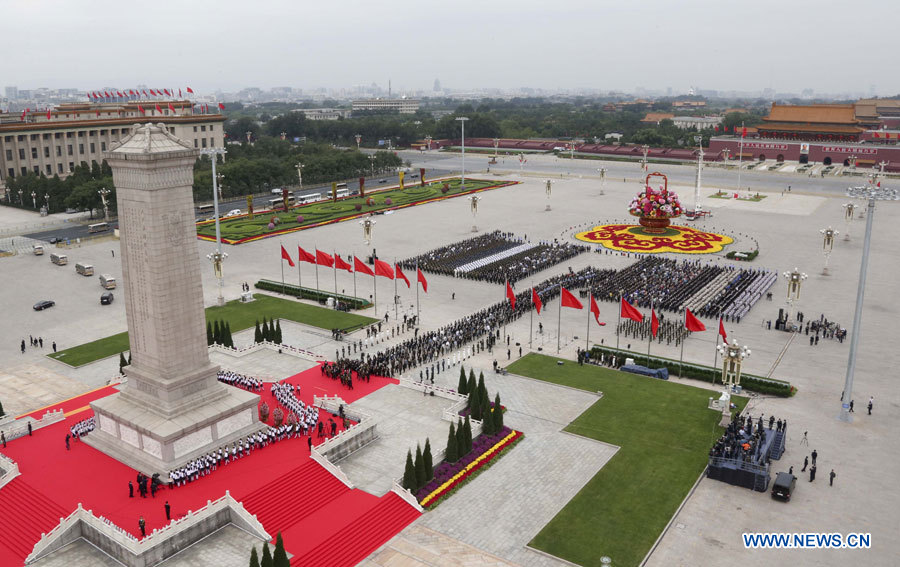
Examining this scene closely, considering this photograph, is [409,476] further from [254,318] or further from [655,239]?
[655,239]

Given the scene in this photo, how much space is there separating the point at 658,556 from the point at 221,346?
29332mm

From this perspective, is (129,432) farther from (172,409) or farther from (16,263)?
(16,263)

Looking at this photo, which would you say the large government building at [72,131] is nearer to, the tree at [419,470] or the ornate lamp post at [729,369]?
the tree at [419,470]

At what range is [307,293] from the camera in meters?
55.4

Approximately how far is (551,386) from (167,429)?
20178 millimetres

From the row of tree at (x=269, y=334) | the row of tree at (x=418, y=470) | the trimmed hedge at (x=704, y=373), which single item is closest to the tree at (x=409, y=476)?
the row of tree at (x=418, y=470)

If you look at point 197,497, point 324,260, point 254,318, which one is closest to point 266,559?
point 197,497

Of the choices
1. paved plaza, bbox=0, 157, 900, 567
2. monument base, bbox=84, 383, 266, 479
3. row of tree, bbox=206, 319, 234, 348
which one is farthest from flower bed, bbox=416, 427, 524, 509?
row of tree, bbox=206, 319, 234, 348

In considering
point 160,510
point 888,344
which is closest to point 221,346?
point 160,510

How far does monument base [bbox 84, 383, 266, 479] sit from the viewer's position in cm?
2859

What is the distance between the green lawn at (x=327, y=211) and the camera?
7962 centimetres

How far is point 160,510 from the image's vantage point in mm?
26281

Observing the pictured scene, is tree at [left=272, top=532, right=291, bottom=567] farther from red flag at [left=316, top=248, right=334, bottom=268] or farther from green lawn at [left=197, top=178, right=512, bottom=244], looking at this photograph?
green lawn at [left=197, top=178, right=512, bottom=244]

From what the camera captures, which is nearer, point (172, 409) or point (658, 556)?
point (658, 556)
